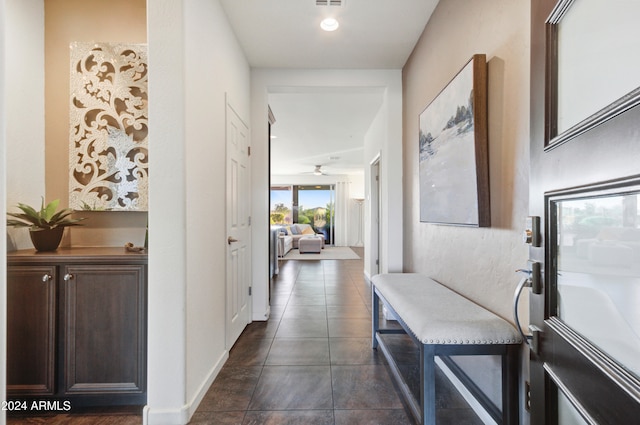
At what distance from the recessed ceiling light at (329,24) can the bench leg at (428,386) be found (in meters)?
2.44

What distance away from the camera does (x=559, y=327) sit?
2.66ft

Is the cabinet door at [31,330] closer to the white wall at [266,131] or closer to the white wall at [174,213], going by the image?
the white wall at [174,213]

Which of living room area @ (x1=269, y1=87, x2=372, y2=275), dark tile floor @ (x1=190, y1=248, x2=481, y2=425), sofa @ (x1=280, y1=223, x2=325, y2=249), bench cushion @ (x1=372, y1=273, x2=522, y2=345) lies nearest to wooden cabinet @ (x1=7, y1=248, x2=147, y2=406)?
dark tile floor @ (x1=190, y1=248, x2=481, y2=425)

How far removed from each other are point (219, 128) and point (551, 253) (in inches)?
83.7

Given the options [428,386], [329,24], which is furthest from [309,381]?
[329,24]

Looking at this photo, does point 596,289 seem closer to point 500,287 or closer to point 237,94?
point 500,287

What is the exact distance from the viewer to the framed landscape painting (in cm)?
159

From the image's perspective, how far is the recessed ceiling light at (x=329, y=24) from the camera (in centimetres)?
240

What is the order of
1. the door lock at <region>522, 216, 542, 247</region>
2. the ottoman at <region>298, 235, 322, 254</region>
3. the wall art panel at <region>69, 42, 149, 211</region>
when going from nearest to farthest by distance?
1. the door lock at <region>522, 216, 542, 247</region>
2. the wall art panel at <region>69, 42, 149, 211</region>
3. the ottoman at <region>298, 235, 322, 254</region>

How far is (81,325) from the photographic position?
1.73 m

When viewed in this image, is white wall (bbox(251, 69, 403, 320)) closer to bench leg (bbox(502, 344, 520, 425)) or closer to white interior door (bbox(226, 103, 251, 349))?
white interior door (bbox(226, 103, 251, 349))

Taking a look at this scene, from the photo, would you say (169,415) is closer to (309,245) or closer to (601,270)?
(601,270)

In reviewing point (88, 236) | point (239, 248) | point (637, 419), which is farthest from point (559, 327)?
point (88, 236)

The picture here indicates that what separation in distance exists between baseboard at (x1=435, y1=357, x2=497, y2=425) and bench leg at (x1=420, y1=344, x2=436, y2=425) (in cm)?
47
